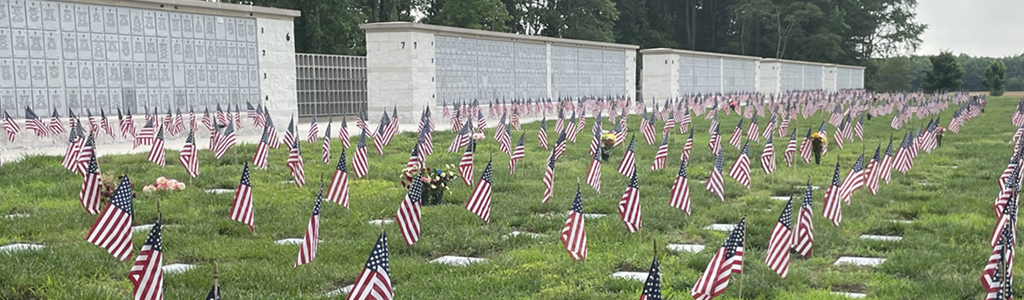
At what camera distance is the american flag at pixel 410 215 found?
21.7ft

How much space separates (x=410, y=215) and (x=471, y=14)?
116 feet

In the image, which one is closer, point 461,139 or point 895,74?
point 461,139

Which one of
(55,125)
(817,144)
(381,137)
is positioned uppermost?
(55,125)

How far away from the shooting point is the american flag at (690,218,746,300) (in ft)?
15.8

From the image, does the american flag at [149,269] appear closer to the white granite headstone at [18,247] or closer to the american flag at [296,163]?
the white granite headstone at [18,247]

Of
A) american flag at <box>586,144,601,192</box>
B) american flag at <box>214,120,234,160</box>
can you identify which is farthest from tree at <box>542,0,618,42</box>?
american flag at <box>586,144,601,192</box>

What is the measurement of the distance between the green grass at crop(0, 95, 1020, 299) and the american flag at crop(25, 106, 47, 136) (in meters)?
2.62

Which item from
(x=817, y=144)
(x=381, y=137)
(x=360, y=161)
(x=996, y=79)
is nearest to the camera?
(x=360, y=161)

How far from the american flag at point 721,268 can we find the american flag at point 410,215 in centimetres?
250

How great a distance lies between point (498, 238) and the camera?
7426mm

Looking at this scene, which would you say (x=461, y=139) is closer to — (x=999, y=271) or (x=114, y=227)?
(x=114, y=227)

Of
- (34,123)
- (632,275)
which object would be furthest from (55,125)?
(632,275)

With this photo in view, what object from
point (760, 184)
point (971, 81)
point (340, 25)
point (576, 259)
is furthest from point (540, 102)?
point (971, 81)

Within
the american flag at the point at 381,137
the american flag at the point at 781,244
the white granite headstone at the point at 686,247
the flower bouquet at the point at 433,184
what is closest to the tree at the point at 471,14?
the american flag at the point at 381,137
